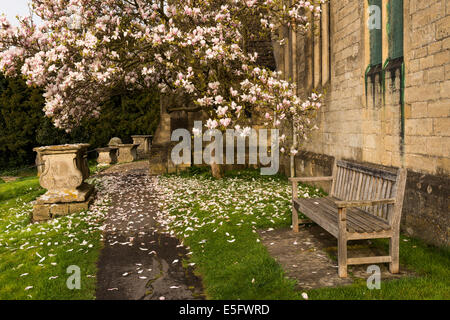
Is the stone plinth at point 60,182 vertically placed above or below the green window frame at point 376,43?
below

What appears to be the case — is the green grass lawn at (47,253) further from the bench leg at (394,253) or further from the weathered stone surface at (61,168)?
the bench leg at (394,253)

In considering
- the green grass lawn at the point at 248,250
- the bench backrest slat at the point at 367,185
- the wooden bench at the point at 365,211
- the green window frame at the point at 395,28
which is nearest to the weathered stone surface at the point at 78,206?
the green grass lawn at the point at 248,250

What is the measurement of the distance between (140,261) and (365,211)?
3.26 meters

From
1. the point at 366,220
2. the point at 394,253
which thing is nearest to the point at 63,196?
the point at 366,220

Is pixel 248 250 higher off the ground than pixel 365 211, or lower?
lower

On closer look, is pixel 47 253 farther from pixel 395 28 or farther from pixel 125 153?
pixel 125 153

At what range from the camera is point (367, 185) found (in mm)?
4883

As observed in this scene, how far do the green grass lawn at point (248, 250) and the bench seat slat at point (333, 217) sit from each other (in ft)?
2.00

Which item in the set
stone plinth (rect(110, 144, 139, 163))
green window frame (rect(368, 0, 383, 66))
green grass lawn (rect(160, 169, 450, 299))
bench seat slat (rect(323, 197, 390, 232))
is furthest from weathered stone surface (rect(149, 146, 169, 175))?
bench seat slat (rect(323, 197, 390, 232))

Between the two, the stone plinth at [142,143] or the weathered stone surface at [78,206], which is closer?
the weathered stone surface at [78,206]

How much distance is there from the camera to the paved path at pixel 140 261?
418 cm
